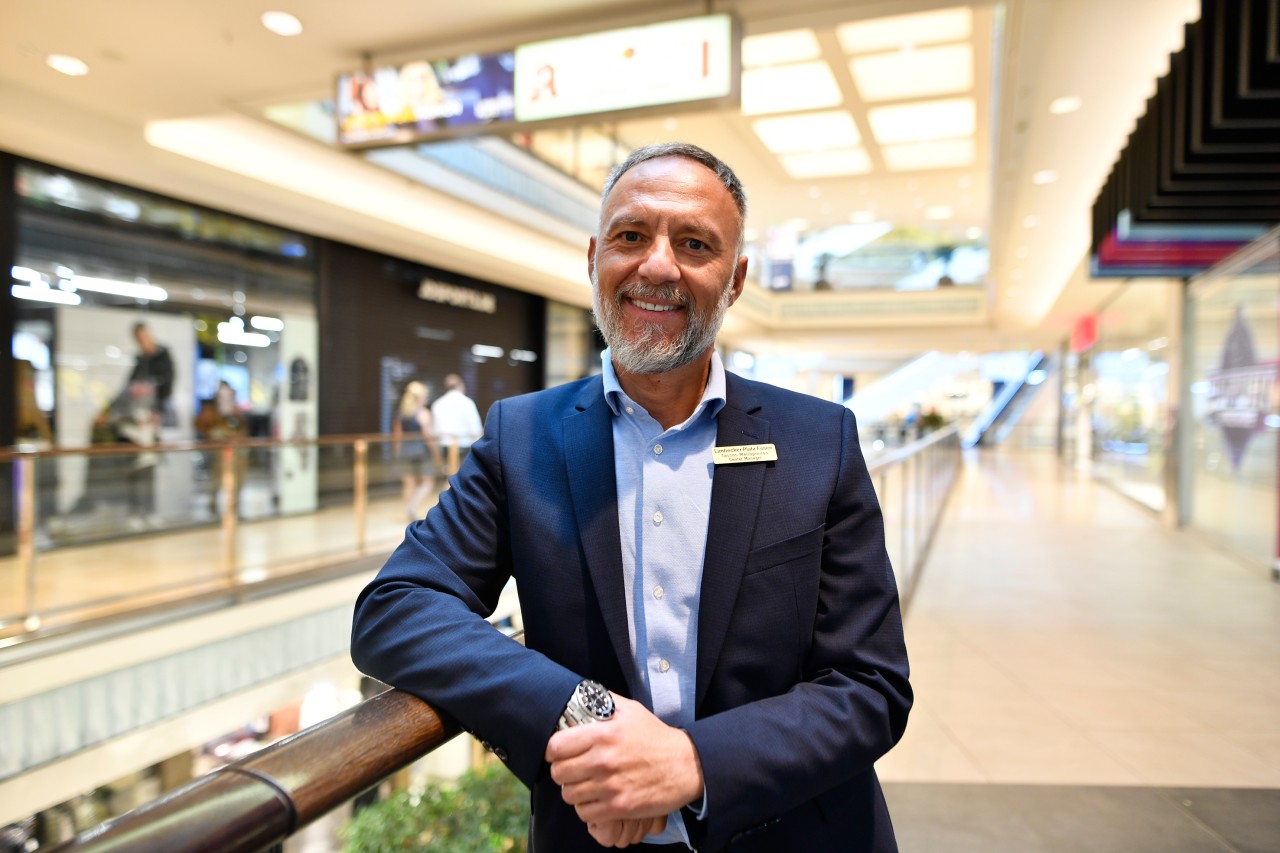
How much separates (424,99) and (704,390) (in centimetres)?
423

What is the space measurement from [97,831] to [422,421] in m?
11.2

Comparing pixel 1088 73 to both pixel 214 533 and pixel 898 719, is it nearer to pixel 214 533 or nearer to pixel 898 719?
pixel 898 719

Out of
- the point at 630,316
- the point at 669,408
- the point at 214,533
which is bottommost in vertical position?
the point at 214,533

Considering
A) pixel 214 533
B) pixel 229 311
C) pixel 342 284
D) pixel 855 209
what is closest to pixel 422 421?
pixel 342 284

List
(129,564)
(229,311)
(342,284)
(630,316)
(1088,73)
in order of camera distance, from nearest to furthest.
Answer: (630,316) < (129,564) < (1088,73) < (229,311) < (342,284)

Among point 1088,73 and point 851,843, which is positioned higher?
point 1088,73

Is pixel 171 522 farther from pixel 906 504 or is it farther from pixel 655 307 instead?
pixel 655 307

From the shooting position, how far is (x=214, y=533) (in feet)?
18.9

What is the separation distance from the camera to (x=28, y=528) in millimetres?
4656

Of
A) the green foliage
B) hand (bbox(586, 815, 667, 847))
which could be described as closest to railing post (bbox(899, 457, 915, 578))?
the green foliage

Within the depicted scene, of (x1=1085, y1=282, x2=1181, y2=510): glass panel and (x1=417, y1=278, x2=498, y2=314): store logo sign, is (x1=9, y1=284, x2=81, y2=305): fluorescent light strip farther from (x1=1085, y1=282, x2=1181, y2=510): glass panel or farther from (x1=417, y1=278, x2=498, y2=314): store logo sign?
(x1=1085, y1=282, x2=1181, y2=510): glass panel

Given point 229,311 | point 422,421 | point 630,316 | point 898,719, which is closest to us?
point 898,719

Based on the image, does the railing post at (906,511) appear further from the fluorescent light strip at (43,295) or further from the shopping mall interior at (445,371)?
the fluorescent light strip at (43,295)

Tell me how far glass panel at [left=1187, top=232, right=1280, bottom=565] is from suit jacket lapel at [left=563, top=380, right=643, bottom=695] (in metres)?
7.30
